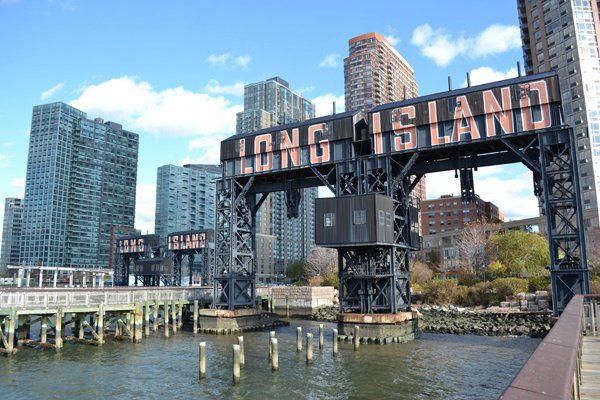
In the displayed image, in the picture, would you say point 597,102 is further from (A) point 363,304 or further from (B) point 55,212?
(B) point 55,212

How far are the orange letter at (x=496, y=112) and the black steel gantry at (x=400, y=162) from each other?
0.08 metres

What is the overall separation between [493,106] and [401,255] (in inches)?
594

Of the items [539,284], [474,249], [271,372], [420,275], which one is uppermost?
[474,249]

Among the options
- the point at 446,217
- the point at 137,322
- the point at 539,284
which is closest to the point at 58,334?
the point at 137,322

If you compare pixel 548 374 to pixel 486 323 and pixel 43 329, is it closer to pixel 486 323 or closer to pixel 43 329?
pixel 43 329

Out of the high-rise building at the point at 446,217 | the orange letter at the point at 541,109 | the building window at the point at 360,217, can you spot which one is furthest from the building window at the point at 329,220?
the high-rise building at the point at 446,217

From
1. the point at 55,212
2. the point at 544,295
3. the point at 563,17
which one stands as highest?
the point at 563,17

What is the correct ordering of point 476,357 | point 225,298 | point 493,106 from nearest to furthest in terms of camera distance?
point 476,357 → point 493,106 → point 225,298

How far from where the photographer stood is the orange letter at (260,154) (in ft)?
160

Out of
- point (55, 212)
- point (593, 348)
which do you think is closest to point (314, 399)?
point (593, 348)

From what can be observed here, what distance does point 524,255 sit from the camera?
2980 inches

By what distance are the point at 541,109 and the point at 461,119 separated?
5944 mm

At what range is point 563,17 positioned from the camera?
350ft

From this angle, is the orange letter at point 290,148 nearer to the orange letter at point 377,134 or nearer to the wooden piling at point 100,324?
the orange letter at point 377,134
